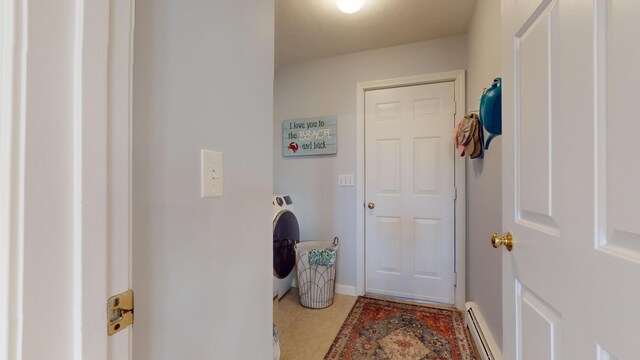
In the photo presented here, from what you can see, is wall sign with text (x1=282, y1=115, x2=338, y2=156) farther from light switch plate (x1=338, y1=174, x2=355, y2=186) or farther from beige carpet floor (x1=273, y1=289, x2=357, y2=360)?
beige carpet floor (x1=273, y1=289, x2=357, y2=360)

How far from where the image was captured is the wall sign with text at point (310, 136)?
2.60 m

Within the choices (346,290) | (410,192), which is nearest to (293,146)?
(410,192)

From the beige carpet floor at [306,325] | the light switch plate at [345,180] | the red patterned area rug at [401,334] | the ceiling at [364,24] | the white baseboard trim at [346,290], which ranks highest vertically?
the ceiling at [364,24]

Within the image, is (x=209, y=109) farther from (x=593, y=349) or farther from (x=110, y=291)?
(x=593, y=349)

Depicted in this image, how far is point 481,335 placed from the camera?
158 cm

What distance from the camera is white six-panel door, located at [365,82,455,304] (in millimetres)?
2334

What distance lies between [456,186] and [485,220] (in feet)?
2.08

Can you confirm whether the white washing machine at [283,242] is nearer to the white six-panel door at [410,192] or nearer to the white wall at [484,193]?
the white six-panel door at [410,192]

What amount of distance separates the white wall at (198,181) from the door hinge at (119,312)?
0.10 meters

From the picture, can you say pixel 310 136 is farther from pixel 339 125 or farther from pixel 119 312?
pixel 119 312

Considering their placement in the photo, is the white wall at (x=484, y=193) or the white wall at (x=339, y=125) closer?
the white wall at (x=484, y=193)

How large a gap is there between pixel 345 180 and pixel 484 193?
1.19m

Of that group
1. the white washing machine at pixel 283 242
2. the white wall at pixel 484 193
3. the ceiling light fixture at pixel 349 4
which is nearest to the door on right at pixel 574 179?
the white wall at pixel 484 193

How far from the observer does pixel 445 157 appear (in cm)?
232
